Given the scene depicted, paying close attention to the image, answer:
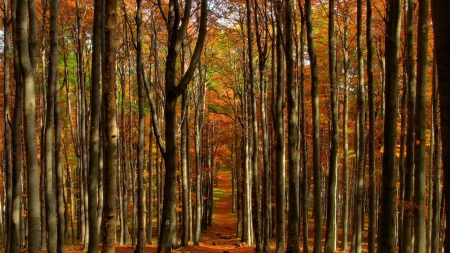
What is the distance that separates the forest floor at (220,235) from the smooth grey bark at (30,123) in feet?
25.2

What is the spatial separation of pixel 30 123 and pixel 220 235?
1974 cm

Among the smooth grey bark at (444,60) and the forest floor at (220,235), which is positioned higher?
the smooth grey bark at (444,60)

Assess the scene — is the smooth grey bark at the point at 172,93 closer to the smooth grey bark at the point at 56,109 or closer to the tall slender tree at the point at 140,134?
the smooth grey bark at the point at 56,109

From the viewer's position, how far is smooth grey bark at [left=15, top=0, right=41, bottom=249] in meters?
4.82

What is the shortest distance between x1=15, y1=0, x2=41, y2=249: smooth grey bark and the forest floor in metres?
7.68

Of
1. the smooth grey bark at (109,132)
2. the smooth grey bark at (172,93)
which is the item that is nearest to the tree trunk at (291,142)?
the smooth grey bark at (172,93)

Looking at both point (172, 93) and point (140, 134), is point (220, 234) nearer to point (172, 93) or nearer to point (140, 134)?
point (140, 134)

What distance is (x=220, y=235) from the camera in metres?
23.4

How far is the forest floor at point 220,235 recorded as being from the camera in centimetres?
1391

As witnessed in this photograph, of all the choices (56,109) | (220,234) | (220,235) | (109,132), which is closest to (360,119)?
(109,132)

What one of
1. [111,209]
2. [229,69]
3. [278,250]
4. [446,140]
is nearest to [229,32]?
[229,69]

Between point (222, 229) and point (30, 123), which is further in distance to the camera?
point (222, 229)

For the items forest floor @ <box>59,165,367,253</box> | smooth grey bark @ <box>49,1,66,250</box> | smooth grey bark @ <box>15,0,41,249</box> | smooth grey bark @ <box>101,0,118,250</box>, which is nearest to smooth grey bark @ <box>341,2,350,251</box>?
forest floor @ <box>59,165,367,253</box>

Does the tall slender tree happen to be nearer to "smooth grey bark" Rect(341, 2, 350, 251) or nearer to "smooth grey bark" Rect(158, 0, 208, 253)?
"smooth grey bark" Rect(158, 0, 208, 253)
